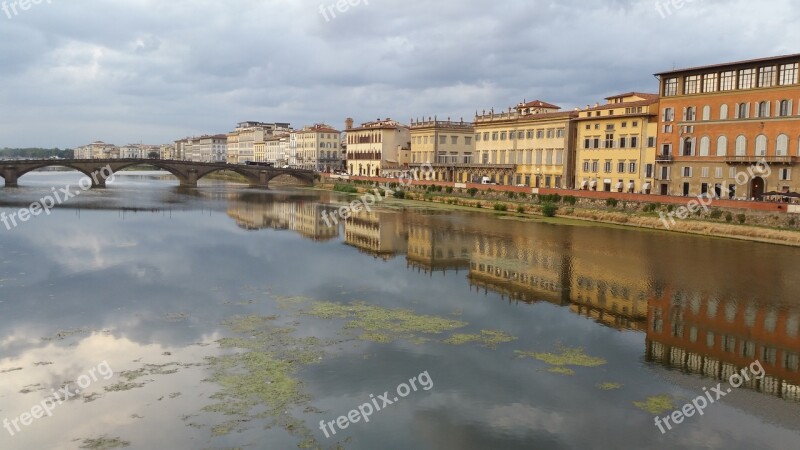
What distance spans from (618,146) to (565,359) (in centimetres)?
4668

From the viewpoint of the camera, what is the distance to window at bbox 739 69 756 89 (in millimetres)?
47050

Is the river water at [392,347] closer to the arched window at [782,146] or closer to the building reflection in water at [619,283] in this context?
the building reflection in water at [619,283]

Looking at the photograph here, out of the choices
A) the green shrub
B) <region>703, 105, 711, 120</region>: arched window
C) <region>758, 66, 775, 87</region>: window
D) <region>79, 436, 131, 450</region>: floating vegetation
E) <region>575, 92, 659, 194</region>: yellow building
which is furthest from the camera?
<region>575, 92, 659, 194</region>: yellow building

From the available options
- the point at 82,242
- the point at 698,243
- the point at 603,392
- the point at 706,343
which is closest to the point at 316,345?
the point at 603,392

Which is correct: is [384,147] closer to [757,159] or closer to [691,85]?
[691,85]

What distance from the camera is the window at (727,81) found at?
48.6 m

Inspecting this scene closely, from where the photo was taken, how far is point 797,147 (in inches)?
1747

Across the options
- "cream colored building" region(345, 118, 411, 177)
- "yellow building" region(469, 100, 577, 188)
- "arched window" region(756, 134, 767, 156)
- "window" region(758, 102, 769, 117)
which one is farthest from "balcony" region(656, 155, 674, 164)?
"cream colored building" region(345, 118, 411, 177)

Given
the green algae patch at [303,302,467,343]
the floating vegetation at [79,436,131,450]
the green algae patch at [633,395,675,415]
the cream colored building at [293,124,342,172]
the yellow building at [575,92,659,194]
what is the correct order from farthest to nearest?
the cream colored building at [293,124,342,172], the yellow building at [575,92,659,194], the green algae patch at [303,302,467,343], the green algae patch at [633,395,675,415], the floating vegetation at [79,436,131,450]

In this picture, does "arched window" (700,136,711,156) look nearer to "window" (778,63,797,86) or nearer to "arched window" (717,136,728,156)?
"arched window" (717,136,728,156)

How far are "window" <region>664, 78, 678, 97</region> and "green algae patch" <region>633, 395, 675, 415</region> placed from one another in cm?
4552

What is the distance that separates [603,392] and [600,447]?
9.00ft

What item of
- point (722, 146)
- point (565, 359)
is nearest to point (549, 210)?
point (722, 146)

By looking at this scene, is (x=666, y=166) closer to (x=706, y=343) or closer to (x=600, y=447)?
(x=706, y=343)
